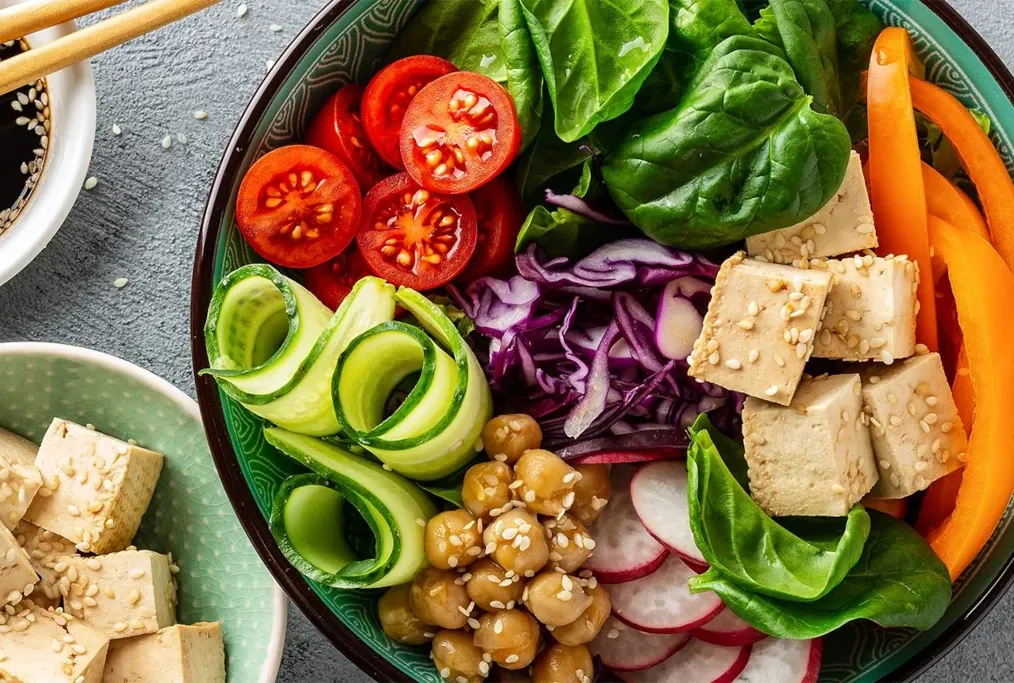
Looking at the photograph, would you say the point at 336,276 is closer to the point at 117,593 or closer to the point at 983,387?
the point at 117,593

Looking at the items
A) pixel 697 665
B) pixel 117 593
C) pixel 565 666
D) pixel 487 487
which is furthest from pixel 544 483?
pixel 117 593

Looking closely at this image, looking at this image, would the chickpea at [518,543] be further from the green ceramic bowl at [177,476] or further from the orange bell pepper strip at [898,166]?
the orange bell pepper strip at [898,166]

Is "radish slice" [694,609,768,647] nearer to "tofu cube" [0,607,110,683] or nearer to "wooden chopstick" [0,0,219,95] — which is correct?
"tofu cube" [0,607,110,683]

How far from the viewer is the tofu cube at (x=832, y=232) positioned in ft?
5.99

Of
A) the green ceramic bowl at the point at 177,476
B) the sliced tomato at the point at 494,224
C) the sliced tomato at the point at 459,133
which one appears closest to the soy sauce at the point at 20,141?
the green ceramic bowl at the point at 177,476

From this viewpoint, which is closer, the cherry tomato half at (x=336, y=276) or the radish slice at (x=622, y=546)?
the radish slice at (x=622, y=546)

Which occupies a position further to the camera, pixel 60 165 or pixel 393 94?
pixel 60 165

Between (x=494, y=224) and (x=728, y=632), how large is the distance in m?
1.01

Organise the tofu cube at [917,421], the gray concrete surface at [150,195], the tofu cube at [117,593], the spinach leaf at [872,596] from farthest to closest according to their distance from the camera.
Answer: the gray concrete surface at [150,195] → the tofu cube at [117,593] → the tofu cube at [917,421] → the spinach leaf at [872,596]

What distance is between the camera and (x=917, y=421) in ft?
5.90

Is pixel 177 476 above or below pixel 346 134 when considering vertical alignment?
below

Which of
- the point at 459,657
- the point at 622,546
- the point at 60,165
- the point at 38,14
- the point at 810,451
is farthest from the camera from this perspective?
the point at 60,165

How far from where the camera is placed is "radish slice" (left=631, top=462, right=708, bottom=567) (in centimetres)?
185

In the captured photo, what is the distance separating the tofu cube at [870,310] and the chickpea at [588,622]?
653 mm
